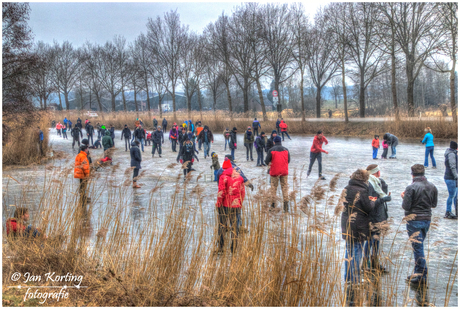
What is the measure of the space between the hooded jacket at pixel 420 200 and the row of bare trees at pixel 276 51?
852 inches

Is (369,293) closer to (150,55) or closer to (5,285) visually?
(5,285)

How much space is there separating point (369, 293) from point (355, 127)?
29.3 metres

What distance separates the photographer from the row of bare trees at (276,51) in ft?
90.4

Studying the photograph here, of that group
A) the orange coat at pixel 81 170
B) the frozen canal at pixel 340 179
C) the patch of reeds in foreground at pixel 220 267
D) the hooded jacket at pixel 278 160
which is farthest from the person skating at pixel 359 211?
the orange coat at pixel 81 170

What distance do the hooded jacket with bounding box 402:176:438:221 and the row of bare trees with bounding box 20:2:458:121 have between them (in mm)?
21637

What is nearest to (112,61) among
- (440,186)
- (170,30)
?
(170,30)

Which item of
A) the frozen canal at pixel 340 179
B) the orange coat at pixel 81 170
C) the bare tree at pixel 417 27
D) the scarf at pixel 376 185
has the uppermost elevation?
the bare tree at pixel 417 27

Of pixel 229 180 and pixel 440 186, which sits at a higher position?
pixel 229 180

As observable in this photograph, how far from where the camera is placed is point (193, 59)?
43125 millimetres

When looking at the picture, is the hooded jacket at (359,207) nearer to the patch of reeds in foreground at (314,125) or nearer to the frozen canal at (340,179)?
the frozen canal at (340,179)

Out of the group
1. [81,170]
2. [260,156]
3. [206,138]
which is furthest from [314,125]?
[81,170]

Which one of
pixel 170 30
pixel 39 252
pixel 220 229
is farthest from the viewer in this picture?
pixel 170 30

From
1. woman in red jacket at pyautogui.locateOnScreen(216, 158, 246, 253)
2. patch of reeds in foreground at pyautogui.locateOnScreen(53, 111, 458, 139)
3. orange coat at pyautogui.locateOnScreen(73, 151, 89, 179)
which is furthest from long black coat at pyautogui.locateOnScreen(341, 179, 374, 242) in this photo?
patch of reeds in foreground at pyautogui.locateOnScreen(53, 111, 458, 139)

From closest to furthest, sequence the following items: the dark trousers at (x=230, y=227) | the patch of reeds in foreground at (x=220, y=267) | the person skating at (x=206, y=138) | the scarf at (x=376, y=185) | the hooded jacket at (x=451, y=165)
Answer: the patch of reeds in foreground at (x=220, y=267) < the dark trousers at (x=230, y=227) < the scarf at (x=376, y=185) < the hooded jacket at (x=451, y=165) < the person skating at (x=206, y=138)
